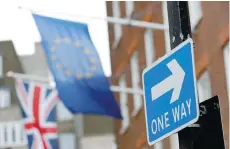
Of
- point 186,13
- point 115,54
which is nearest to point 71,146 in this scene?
point 115,54

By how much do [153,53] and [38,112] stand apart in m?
5.10

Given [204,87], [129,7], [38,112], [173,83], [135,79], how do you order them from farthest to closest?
[129,7], [135,79], [38,112], [204,87], [173,83]

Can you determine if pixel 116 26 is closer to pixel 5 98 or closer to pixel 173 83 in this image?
pixel 5 98

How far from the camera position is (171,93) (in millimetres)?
5262

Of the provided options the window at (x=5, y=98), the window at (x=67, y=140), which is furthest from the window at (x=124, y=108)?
the window at (x=5, y=98)

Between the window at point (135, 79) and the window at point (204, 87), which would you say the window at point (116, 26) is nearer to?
the window at point (135, 79)

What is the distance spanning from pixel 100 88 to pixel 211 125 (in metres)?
10.5

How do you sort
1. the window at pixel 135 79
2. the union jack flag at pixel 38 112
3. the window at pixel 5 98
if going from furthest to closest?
the window at pixel 5 98
the window at pixel 135 79
the union jack flag at pixel 38 112

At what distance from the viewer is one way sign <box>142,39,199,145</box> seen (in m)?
5.05

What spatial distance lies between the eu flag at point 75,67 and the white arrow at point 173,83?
9.41m

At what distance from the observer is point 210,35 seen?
16641 mm

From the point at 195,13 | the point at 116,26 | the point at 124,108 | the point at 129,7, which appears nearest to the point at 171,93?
the point at 195,13

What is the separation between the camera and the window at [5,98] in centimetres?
5050

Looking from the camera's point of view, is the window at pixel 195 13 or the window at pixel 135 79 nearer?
the window at pixel 195 13
